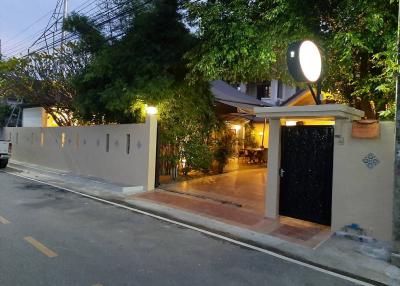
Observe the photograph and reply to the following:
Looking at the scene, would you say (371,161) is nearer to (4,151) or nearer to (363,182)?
(363,182)

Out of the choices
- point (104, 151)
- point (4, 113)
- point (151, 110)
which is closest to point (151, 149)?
point (151, 110)

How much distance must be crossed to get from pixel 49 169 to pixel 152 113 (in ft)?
28.1

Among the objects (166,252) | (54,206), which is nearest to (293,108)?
(166,252)

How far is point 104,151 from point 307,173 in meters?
8.98

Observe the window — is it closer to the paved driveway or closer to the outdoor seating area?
the outdoor seating area

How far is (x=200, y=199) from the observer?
11.2 metres

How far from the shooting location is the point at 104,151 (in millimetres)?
15055

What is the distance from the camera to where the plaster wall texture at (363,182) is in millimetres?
7078

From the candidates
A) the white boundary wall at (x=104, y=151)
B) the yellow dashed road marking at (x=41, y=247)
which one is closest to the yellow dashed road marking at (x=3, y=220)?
the yellow dashed road marking at (x=41, y=247)

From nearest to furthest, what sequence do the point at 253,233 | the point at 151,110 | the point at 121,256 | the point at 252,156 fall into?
the point at 121,256 < the point at 253,233 < the point at 151,110 < the point at 252,156

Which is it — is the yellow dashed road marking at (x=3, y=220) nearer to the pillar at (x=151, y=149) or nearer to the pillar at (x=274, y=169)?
the pillar at (x=151, y=149)

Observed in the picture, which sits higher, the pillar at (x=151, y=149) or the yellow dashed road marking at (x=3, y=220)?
the pillar at (x=151, y=149)

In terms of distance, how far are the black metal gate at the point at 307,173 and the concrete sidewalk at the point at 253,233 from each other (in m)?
0.77

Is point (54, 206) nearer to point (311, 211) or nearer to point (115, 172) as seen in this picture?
point (115, 172)
